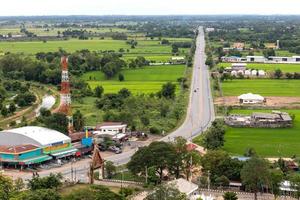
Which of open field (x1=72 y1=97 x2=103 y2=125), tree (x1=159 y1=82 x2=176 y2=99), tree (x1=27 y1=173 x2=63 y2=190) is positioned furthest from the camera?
tree (x1=159 y1=82 x2=176 y2=99)

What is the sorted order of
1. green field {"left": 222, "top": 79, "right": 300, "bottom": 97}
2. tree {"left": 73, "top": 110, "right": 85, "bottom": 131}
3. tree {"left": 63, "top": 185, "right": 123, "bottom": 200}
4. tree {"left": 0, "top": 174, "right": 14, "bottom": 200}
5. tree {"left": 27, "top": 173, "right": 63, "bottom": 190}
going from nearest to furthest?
tree {"left": 63, "top": 185, "right": 123, "bottom": 200} < tree {"left": 0, "top": 174, "right": 14, "bottom": 200} < tree {"left": 27, "top": 173, "right": 63, "bottom": 190} < tree {"left": 73, "top": 110, "right": 85, "bottom": 131} < green field {"left": 222, "top": 79, "right": 300, "bottom": 97}

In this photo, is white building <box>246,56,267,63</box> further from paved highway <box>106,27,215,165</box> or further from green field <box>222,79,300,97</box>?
green field <box>222,79,300,97</box>

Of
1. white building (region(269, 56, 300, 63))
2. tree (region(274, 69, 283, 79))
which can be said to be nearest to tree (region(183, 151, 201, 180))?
tree (region(274, 69, 283, 79))

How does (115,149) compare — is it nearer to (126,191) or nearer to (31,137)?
(31,137)

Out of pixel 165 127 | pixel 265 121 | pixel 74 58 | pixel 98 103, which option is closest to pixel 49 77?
pixel 74 58

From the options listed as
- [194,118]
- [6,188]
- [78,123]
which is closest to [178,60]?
[194,118]

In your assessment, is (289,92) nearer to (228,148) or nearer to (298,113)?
(298,113)

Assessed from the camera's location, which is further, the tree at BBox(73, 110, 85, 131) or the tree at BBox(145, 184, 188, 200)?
the tree at BBox(73, 110, 85, 131)

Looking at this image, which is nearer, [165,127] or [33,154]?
[33,154]
